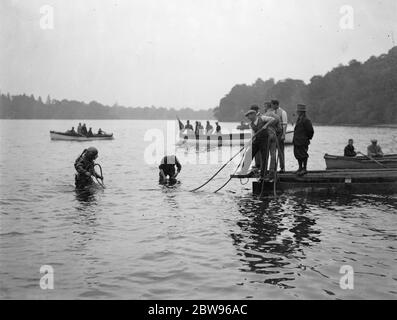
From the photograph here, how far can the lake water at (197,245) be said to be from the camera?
7.46 meters

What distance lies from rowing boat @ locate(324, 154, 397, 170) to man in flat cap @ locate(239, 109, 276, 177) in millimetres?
5311

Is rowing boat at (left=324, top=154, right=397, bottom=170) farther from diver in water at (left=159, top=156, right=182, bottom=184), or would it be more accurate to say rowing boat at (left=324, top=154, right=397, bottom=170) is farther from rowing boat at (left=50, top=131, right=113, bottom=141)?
rowing boat at (left=50, top=131, right=113, bottom=141)

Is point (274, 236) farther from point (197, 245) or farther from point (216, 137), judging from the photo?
point (216, 137)

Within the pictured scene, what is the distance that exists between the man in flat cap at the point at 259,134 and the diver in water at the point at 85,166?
541cm

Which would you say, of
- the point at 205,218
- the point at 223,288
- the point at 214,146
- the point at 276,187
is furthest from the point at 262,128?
the point at 214,146

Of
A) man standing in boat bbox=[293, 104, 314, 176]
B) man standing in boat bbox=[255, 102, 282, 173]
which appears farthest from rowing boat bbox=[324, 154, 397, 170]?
man standing in boat bbox=[255, 102, 282, 173]

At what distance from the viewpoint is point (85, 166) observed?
16297mm

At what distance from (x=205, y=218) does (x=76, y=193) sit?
6.49m

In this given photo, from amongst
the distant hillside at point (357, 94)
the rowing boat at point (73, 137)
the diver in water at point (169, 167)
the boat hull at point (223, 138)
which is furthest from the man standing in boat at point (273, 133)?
the distant hillside at point (357, 94)

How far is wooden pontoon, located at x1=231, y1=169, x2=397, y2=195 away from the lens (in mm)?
15266

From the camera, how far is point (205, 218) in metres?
12.6

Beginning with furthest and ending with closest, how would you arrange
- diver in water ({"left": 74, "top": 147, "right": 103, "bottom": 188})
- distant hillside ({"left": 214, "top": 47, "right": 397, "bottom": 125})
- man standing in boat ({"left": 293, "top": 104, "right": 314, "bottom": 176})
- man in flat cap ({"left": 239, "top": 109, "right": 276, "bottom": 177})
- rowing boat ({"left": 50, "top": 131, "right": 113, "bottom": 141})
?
distant hillside ({"left": 214, "top": 47, "right": 397, "bottom": 125}), rowing boat ({"left": 50, "top": 131, "right": 113, "bottom": 141}), diver in water ({"left": 74, "top": 147, "right": 103, "bottom": 188}), man in flat cap ({"left": 239, "top": 109, "right": 276, "bottom": 177}), man standing in boat ({"left": 293, "top": 104, "right": 314, "bottom": 176})

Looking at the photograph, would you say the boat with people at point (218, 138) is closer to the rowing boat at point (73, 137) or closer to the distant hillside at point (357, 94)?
the rowing boat at point (73, 137)
